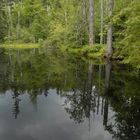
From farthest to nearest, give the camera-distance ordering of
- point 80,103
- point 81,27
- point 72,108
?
point 81,27, point 80,103, point 72,108

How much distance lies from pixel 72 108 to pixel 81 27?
29.6 m

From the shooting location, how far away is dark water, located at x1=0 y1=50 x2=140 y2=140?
805 cm

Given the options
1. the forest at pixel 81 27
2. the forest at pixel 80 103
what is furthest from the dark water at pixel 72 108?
the forest at pixel 81 27

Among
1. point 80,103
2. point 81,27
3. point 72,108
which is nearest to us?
point 72,108

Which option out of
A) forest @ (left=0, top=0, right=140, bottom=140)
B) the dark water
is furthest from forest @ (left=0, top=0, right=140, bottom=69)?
the dark water

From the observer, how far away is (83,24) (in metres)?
39.4

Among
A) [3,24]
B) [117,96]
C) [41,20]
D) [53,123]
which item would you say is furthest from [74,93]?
[3,24]

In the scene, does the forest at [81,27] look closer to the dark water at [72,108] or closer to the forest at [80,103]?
the forest at [80,103]

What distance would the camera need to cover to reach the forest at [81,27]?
18.2 metres

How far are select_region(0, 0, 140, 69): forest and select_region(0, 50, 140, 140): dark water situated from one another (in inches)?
120

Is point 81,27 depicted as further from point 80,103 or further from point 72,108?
point 72,108

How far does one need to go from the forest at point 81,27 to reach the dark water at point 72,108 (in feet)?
10.0

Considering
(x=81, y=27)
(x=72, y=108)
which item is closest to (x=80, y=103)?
(x=72, y=108)

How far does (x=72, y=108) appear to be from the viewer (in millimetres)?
10445
